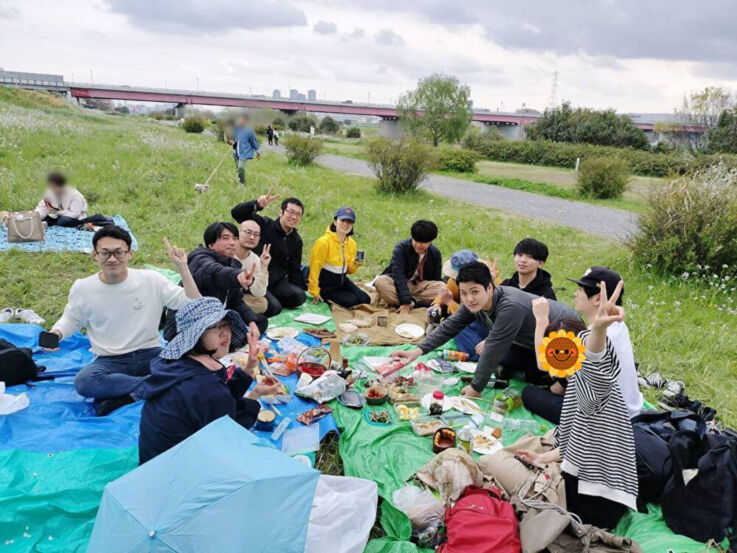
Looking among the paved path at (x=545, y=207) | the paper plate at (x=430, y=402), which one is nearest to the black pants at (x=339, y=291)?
the paper plate at (x=430, y=402)

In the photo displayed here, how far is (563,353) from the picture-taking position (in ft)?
8.27

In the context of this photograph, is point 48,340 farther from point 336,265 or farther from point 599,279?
point 599,279

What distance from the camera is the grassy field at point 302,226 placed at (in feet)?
19.0

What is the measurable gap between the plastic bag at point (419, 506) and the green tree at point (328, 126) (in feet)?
167

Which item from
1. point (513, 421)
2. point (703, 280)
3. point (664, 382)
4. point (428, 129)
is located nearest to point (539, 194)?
point (703, 280)

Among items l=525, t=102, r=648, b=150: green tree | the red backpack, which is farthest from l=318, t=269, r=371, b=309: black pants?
l=525, t=102, r=648, b=150: green tree

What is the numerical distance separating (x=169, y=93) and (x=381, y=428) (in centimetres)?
3758

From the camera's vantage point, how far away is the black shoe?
377 centimetres

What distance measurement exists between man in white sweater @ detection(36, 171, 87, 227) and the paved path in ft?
33.4

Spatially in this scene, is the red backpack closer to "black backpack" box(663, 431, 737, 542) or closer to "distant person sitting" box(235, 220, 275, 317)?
"black backpack" box(663, 431, 737, 542)

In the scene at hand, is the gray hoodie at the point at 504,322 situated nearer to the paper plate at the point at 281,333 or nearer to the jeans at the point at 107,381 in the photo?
the paper plate at the point at 281,333

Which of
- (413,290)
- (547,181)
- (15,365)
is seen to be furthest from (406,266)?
(547,181)

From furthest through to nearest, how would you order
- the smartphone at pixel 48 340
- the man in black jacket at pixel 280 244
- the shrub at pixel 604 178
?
Answer: the shrub at pixel 604 178 < the man in black jacket at pixel 280 244 < the smartphone at pixel 48 340

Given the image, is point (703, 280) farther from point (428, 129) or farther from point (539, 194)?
point (428, 129)
